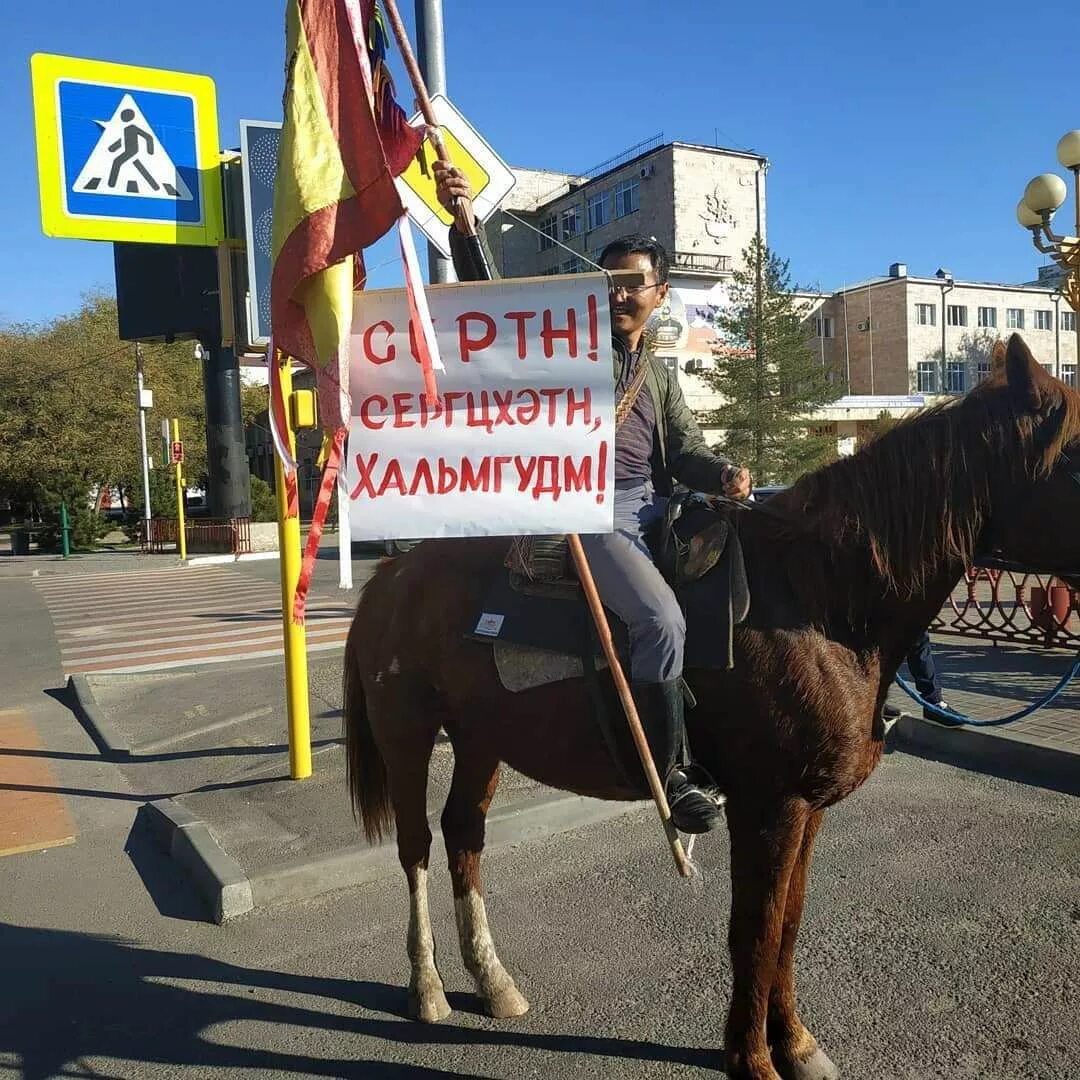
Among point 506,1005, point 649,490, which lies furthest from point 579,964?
point 649,490

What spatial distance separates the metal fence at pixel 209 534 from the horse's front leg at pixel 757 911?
27.4 metres

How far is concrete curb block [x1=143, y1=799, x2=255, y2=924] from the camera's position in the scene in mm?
4109

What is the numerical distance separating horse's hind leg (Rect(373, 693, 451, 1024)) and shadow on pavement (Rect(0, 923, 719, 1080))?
0.10 m

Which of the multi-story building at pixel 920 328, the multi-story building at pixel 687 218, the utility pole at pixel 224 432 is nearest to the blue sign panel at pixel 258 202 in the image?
the utility pole at pixel 224 432

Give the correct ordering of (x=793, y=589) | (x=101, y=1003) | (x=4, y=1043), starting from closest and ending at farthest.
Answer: (x=793, y=589) → (x=4, y=1043) → (x=101, y=1003)

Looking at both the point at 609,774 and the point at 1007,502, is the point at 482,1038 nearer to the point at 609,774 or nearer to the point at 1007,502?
the point at 609,774

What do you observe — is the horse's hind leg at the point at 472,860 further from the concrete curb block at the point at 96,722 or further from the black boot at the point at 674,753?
the concrete curb block at the point at 96,722

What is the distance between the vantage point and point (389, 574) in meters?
3.64

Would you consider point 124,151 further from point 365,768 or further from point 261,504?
point 261,504

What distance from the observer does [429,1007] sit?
3.30m

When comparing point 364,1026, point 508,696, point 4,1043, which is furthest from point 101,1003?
point 508,696

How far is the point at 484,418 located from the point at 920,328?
71982 millimetres

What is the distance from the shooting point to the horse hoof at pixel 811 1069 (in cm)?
Answer: 285

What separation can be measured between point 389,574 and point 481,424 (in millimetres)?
1204
